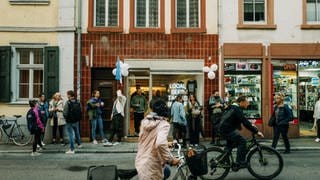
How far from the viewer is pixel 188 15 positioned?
1867 centimetres

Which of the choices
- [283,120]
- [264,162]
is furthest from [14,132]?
[264,162]

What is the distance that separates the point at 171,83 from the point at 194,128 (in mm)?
2743

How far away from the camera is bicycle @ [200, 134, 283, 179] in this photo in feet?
31.0

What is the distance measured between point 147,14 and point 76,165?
321 inches

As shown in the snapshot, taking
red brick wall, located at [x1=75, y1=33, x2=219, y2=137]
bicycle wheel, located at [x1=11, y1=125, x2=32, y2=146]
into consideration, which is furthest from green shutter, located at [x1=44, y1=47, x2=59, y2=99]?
bicycle wheel, located at [x1=11, y1=125, x2=32, y2=146]

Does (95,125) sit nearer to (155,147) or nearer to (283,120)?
(283,120)

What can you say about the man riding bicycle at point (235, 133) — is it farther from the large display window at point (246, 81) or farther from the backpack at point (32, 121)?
the large display window at point (246, 81)

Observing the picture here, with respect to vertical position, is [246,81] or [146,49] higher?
[146,49]

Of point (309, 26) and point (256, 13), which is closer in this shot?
point (309, 26)

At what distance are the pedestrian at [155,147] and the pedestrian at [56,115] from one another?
36.2ft

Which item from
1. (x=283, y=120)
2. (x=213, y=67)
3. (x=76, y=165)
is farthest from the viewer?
(x=213, y=67)

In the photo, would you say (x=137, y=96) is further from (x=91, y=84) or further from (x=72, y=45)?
(x=72, y=45)

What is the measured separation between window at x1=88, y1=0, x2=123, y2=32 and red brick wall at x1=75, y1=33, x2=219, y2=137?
0.53 metres

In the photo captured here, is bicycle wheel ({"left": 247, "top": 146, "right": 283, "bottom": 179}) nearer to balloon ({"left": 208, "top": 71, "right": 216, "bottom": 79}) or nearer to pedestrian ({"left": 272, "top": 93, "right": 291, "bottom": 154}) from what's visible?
pedestrian ({"left": 272, "top": 93, "right": 291, "bottom": 154})
